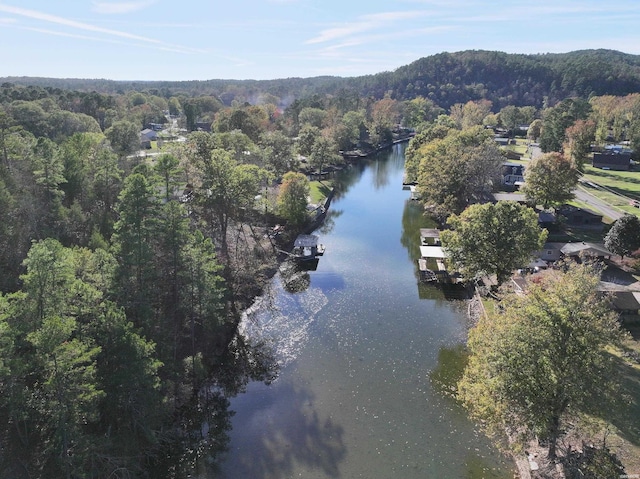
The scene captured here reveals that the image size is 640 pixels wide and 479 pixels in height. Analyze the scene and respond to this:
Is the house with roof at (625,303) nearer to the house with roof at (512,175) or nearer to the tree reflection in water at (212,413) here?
the tree reflection in water at (212,413)

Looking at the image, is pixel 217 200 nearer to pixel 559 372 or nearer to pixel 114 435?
pixel 114 435

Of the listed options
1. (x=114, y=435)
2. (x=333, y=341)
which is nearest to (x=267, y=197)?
(x=333, y=341)

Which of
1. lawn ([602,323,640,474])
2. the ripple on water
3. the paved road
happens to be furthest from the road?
the ripple on water

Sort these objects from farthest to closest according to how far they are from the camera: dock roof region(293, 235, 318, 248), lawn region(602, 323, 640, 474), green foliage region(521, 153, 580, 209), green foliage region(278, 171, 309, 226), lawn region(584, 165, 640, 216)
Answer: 1. lawn region(584, 165, 640, 216)
2. green foliage region(521, 153, 580, 209)
3. green foliage region(278, 171, 309, 226)
4. dock roof region(293, 235, 318, 248)
5. lawn region(602, 323, 640, 474)

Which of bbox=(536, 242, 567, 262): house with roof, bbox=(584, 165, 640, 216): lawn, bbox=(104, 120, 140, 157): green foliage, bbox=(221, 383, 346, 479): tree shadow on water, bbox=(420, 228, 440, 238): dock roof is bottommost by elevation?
bbox=(221, 383, 346, 479): tree shadow on water

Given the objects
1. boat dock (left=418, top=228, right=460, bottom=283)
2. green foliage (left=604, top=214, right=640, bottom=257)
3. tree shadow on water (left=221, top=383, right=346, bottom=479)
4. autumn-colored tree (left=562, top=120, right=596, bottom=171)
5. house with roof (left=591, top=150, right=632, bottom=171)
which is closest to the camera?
tree shadow on water (left=221, top=383, right=346, bottom=479)

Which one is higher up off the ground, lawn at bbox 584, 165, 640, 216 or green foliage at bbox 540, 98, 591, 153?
green foliage at bbox 540, 98, 591, 153

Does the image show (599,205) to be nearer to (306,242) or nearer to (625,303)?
(625,303)

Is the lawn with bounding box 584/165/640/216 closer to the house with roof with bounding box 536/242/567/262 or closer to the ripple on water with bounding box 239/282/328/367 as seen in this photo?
the house with roof with bounding box 536/242/567/262

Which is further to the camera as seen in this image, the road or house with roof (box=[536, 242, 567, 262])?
the road
